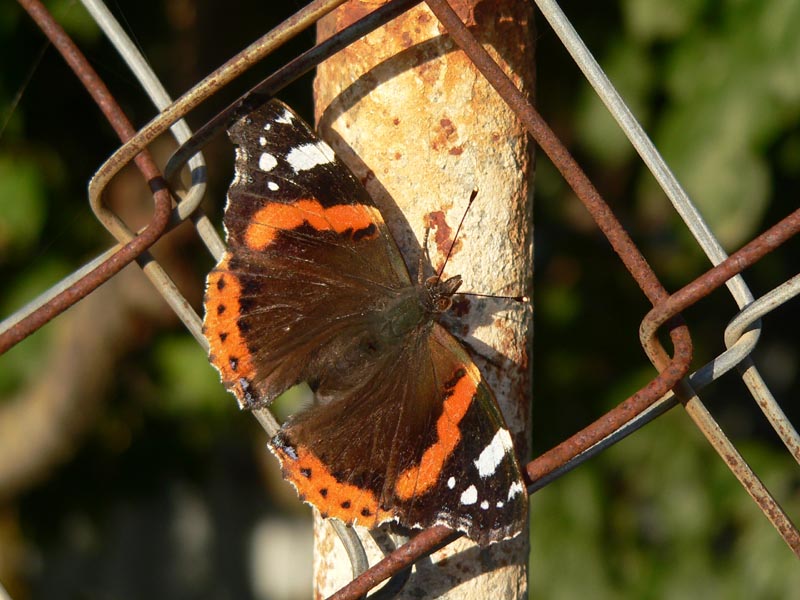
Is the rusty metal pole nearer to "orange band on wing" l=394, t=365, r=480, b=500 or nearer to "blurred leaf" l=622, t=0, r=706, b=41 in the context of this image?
"orange band on wing" l=394, t=365, r=480, b=500

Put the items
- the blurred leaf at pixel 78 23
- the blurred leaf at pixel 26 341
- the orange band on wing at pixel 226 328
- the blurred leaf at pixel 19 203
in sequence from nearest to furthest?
the orange band on wing at pixel 226 328, the blurred leaf at pixel 78 23, the blurred leaf at pixel 19 203, the blurred leaf at pixel 26 341

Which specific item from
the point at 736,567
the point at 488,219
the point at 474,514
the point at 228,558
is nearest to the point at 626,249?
the point at 488,219

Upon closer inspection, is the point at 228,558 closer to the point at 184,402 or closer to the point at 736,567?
the point at 184,402

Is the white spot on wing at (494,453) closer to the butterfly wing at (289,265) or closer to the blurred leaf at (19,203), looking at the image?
the butterfly wing at (289,265)

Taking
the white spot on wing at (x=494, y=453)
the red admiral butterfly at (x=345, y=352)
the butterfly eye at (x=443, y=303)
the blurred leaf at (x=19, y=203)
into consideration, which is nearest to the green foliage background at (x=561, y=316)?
the blurred leaf at (x=19, y=203)

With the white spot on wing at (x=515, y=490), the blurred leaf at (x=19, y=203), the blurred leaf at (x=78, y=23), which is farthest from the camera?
the blurred leaf at (x=19, y=203)

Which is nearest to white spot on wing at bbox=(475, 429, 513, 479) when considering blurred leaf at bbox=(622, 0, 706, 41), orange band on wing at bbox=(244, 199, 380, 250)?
orange band on wing at bbox=(244, 199, 380, 250)
